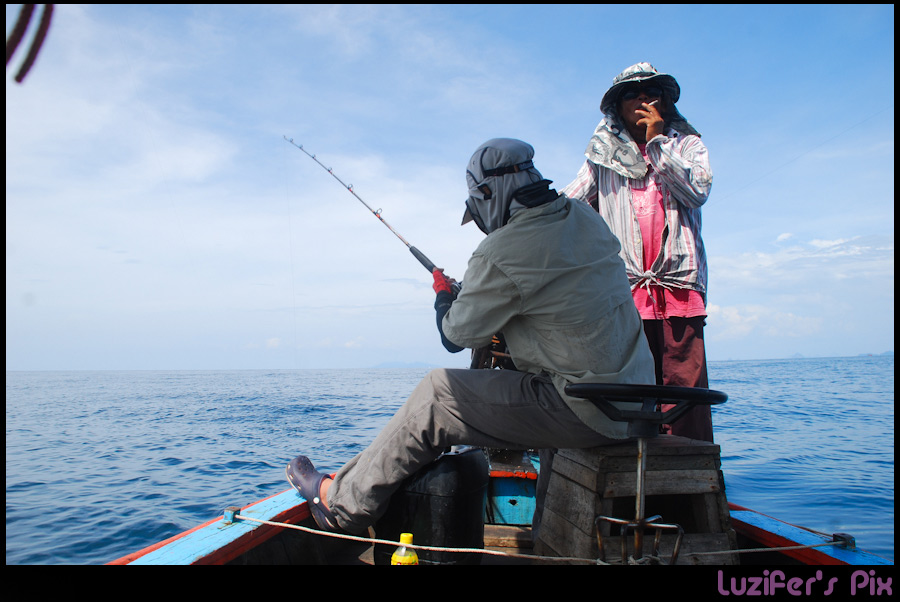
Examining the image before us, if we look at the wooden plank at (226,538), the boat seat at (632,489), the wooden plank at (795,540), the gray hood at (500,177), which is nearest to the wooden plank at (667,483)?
the boat seat at (632,489)

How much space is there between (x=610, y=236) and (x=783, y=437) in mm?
11323

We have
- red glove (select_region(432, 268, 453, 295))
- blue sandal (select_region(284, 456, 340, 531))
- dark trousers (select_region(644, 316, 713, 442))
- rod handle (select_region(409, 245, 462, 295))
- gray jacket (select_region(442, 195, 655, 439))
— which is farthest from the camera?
rod handle (select_region(409, 245, 462, 295))

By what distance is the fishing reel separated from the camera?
264cm

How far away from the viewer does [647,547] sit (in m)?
2.08

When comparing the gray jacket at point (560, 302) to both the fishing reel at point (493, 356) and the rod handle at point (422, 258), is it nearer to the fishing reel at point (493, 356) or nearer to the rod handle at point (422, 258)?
the fishing reel at point (493, 356)

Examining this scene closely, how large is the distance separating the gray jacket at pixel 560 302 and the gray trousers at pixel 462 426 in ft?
0.26

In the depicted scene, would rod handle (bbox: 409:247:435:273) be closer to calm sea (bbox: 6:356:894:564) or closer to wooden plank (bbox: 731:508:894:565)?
wooden plank (bbox: 731:508:894:565)

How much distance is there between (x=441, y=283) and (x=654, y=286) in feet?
3.67

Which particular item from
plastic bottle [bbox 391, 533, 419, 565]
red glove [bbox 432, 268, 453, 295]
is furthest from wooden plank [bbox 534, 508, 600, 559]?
red glove [bbox 432, 268, 453, 295]

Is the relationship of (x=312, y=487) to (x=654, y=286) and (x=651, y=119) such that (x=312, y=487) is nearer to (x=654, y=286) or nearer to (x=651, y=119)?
(x=654, y=286)

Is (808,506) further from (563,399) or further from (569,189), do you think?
(563,399)

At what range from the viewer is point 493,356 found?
108 inches

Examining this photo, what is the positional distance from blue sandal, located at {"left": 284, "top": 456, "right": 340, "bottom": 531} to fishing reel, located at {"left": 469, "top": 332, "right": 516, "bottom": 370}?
0.88 metres
